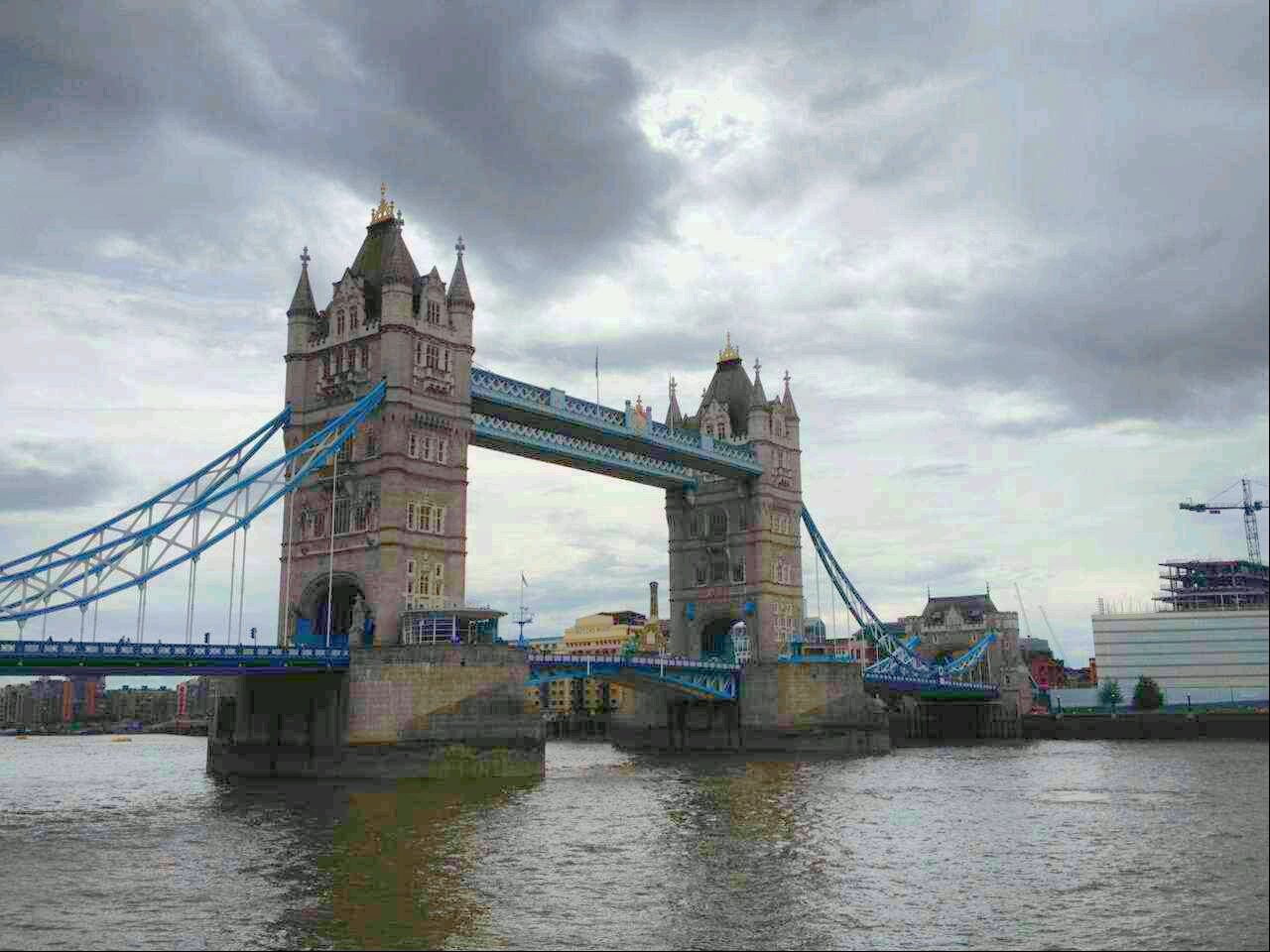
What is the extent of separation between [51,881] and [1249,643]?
3252 centimetres

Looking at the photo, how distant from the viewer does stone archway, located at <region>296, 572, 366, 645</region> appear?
70.5 metres

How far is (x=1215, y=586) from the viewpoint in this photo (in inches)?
400

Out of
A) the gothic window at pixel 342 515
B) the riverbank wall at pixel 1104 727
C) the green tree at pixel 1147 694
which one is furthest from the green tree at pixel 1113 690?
the riverbank wall at pixel 1104 727

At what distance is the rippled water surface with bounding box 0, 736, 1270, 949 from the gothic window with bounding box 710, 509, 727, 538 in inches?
1806

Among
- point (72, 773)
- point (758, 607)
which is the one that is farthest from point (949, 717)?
point (72, 773)

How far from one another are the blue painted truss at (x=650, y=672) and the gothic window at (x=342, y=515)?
14.4 meters

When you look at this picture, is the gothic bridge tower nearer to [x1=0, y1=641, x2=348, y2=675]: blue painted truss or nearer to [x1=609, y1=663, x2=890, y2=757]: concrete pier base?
[x1=609, y1=663, x2=890, y2=757]: concrete pier base

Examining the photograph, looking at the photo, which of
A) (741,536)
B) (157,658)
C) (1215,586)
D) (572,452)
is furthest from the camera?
(741,536)

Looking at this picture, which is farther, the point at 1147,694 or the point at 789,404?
the point at 789,404

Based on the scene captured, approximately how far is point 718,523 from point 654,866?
72168 mm

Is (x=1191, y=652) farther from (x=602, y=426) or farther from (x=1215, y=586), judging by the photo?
(x=602, y=426)

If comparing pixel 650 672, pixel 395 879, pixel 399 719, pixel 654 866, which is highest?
pixel 650 672

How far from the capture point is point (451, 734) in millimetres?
61781

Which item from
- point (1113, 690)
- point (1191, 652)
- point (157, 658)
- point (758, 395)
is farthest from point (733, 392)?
point (1191, 652)
